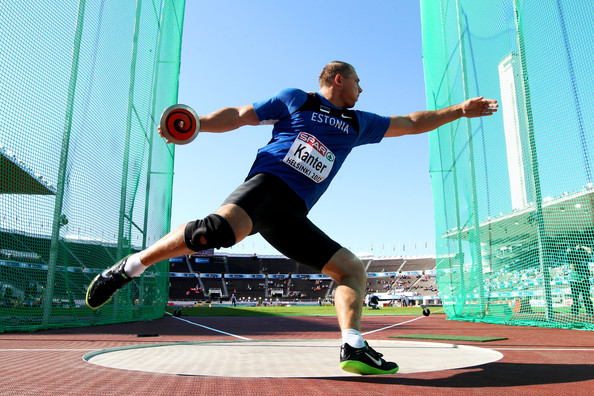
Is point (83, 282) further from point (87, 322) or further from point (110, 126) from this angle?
point (110, 126)

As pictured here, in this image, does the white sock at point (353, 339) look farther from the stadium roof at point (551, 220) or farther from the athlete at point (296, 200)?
the stadium roof at point (551, 220)

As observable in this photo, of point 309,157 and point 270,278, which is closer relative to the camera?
point 309,157

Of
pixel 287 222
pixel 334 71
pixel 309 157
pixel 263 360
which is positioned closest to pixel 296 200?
pixel 287 222

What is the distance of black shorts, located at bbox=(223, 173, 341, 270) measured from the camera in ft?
8.25

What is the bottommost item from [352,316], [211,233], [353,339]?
[353,339]

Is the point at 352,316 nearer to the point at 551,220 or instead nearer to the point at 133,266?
the point at 133,266

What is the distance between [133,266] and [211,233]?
637 mm

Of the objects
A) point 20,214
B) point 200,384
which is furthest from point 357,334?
point 20,214

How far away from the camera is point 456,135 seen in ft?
34.6

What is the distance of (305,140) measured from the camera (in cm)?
269

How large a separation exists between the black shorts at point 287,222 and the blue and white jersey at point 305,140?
7 cm

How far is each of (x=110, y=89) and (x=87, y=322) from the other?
426cm

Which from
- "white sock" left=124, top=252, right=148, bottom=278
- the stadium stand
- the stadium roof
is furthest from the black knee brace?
the stadium stand

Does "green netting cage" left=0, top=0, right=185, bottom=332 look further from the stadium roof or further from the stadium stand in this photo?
the stadium stand
